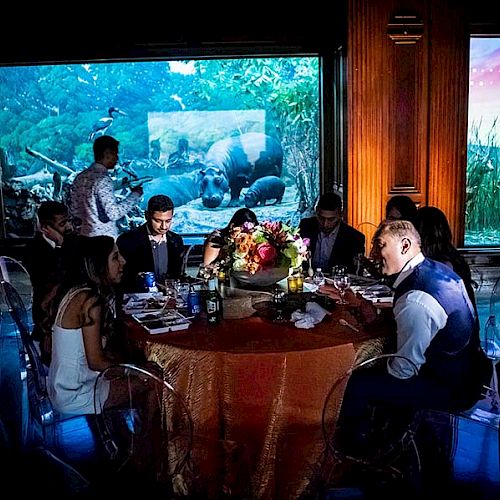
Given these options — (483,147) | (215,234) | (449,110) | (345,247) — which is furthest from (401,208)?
(483,147)

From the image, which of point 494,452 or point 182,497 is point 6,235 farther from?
point 494,452

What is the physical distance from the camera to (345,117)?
22.8 feet

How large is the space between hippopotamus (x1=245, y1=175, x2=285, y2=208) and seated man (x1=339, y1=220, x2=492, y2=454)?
5.26m

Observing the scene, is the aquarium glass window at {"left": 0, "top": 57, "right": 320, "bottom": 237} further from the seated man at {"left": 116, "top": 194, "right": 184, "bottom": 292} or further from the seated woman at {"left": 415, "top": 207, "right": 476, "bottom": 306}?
the seated woman at {"left": 415, "top": 207, "right": 476, "bottom": 306}

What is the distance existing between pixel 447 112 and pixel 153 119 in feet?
11.8

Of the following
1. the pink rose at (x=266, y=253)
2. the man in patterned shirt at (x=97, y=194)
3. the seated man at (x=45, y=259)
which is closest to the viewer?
the seated man at (x=45, y=259)

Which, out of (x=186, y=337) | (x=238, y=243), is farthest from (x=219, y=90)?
(x=186, y=337)

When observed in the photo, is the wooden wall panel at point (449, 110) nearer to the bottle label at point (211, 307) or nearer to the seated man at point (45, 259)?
the seated man at point (45, 259)

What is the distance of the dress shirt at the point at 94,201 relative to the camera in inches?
225

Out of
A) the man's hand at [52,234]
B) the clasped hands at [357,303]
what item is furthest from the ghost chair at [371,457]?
the man's hand at [52,234]

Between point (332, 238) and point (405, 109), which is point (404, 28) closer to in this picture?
point (405, 109)

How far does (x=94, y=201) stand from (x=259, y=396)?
3.16m

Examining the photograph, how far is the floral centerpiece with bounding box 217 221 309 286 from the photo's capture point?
3682 mm

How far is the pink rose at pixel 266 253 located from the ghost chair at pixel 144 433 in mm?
926
